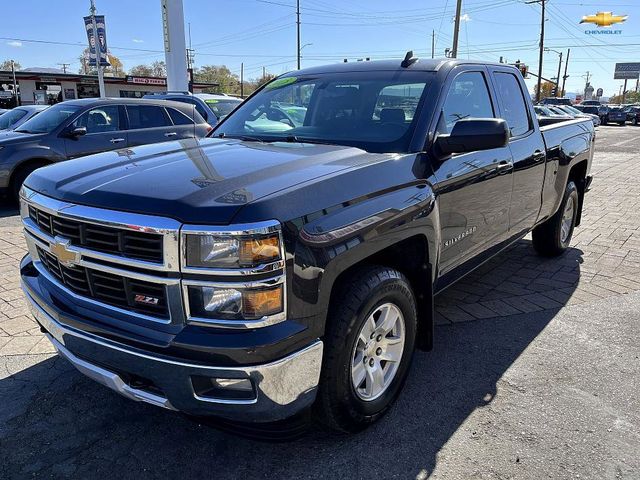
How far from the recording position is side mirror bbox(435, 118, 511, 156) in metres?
2.89

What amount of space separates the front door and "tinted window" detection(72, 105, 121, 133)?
6.59m

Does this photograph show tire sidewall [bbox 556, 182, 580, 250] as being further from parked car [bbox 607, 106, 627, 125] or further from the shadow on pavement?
parked car [bbox 607, 106, 627, 125]

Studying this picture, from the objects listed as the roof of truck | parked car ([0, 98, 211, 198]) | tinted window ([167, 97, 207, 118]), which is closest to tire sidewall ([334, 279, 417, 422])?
the roof of truck

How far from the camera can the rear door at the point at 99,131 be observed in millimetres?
8234

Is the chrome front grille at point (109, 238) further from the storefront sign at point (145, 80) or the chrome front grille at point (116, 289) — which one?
the storefront sign at point (145, 80)

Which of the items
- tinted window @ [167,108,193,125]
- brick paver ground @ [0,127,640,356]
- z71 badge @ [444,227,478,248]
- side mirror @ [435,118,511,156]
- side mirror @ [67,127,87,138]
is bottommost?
brick paver ground @ [0,127,640,356]

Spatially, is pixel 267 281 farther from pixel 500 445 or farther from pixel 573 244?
pixel 573 244

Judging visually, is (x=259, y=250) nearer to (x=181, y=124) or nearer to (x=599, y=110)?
(x=181, y=124)

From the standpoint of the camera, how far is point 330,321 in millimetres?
2338

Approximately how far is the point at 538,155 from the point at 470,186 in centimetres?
145

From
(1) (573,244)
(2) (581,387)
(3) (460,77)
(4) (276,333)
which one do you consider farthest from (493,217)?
(1) (573,244)

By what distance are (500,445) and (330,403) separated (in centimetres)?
94

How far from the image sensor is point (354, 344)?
2420mm

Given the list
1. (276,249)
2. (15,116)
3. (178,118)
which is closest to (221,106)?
(178,118)
